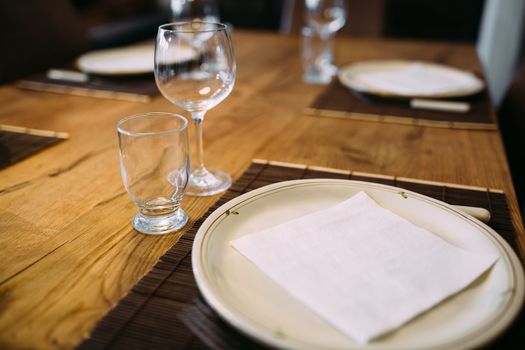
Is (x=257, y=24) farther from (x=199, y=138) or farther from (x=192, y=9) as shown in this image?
(x=199, y=138)

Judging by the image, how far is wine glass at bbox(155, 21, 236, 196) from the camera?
0.61 meters

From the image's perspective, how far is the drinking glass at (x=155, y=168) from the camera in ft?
1.72

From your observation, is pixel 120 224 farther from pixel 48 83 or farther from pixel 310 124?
pixel 48 83

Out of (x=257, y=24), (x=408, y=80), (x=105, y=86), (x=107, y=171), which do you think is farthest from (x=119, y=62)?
(x=257, y=24)

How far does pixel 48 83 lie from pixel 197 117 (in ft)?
2.05

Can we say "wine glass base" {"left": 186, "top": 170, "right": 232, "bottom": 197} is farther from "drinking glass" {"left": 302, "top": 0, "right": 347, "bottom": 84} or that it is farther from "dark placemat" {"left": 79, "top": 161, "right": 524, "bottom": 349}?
"drinking glass" {"left": 302, "top": 0, "right": 347, "bottom": 84}

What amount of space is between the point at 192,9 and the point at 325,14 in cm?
36

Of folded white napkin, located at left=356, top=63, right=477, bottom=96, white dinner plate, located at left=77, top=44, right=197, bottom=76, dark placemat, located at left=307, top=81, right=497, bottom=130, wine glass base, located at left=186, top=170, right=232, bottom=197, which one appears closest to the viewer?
wine glass base, located at left=186, top=170, right=232, bottom=197

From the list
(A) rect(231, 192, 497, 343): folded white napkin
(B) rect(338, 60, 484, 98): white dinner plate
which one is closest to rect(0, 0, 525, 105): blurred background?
(B) rect(338, 60, 484, 98): white dinner plate

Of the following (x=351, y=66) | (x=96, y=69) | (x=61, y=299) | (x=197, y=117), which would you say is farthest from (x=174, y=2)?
(x=61, y=299)

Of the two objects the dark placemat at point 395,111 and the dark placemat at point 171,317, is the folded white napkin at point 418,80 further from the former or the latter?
the dark placemat at point 171,317

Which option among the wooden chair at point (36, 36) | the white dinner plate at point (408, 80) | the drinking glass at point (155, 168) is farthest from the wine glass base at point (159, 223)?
the wooden chair at point (36, 36)

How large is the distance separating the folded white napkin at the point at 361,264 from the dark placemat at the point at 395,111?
44 centimetres

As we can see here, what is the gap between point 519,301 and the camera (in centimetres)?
38
